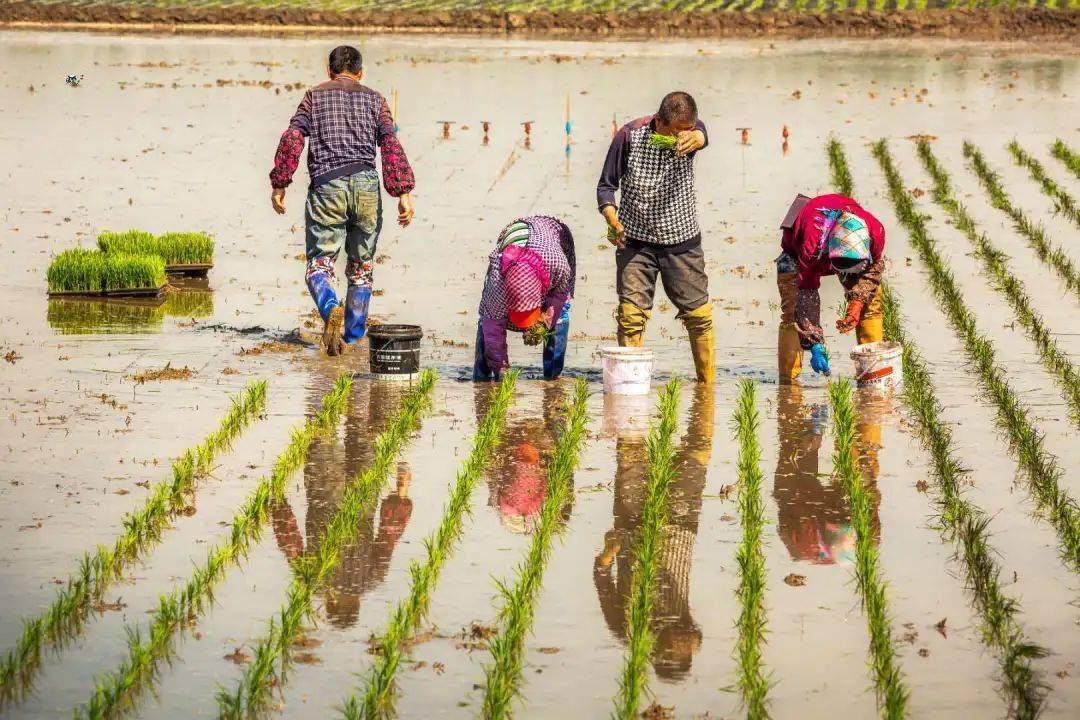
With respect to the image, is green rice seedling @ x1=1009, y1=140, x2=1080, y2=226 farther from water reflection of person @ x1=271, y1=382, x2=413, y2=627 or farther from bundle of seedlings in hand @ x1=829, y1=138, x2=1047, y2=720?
water reflection of person @ x1=271, y1=382, x2=413, y2=627

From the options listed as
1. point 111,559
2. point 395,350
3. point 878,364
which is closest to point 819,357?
point 878,364

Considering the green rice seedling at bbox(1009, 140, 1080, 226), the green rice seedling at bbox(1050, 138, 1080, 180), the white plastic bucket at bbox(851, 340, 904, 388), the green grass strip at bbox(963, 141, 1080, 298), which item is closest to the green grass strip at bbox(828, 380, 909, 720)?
the white plastic bucket at bbox(851, 340, 904, 388)

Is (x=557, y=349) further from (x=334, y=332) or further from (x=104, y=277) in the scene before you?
(x=104, y=277)

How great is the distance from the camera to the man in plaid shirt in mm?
11141

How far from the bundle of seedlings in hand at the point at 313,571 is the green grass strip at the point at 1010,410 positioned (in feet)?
9.43

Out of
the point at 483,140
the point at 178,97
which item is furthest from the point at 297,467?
the point at 178,97

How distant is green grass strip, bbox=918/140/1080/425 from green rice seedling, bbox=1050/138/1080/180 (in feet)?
4.39

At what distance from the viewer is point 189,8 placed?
40938 mm

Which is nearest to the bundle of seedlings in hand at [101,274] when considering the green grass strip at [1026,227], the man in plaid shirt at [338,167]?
the man in plaid shirt at [338,167]

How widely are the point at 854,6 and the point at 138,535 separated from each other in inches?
1414

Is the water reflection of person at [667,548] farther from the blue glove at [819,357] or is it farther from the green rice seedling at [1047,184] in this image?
the green rice seedling at [1047,184]

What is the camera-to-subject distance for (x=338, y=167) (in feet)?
36.8

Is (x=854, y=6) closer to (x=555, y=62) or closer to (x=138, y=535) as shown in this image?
(x=555, y=62)

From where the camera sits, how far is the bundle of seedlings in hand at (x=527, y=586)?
19.0ft
